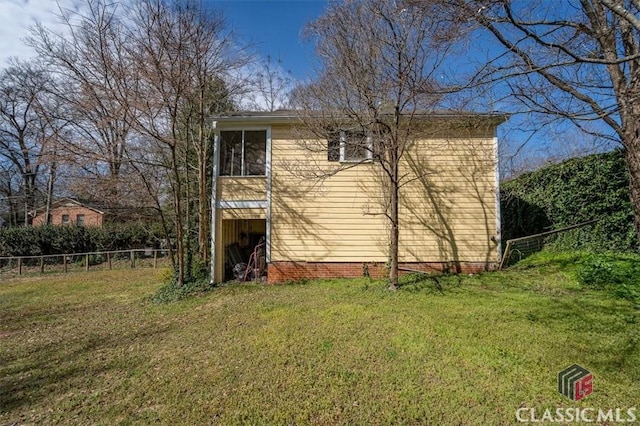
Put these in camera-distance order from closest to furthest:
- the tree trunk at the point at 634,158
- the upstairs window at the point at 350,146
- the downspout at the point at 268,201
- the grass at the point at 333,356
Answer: the grass at the point at 333,356 < the tree trunk at the point at 634,158 < the upstairs window at the point at 350,146 < the downspout at the point at 268,201

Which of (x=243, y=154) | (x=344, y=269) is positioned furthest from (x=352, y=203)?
(x=243, y=154)

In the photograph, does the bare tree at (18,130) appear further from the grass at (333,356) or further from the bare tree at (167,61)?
the grass at (333,356)

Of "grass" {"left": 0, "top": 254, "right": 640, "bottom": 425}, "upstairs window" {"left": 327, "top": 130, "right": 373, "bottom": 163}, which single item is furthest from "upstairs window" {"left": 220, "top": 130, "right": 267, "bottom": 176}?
"grass" {"left": 0, "top": 254, "right": 640, "bottom": 425}

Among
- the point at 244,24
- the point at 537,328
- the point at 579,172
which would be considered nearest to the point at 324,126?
the point at 244,24

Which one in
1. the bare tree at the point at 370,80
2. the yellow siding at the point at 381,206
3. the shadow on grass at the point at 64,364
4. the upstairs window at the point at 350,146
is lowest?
the shadow on grass at the point at 64,364

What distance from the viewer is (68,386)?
12.4 feet

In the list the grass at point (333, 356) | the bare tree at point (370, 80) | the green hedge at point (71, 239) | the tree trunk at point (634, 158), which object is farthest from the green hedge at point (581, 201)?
the green hedge at point (71, 239)

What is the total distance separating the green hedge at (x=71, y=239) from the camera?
17156 millimetres

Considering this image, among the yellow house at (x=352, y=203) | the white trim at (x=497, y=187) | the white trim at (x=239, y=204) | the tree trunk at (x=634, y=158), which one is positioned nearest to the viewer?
the tree trunk at (x=634, y=158)

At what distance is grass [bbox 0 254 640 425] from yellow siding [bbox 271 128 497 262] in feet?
5.37

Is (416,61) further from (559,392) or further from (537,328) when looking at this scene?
(559,392)

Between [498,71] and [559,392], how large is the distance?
147 inches

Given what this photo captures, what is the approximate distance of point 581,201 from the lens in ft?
24.9

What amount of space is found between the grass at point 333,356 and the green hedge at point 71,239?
37.3ft
